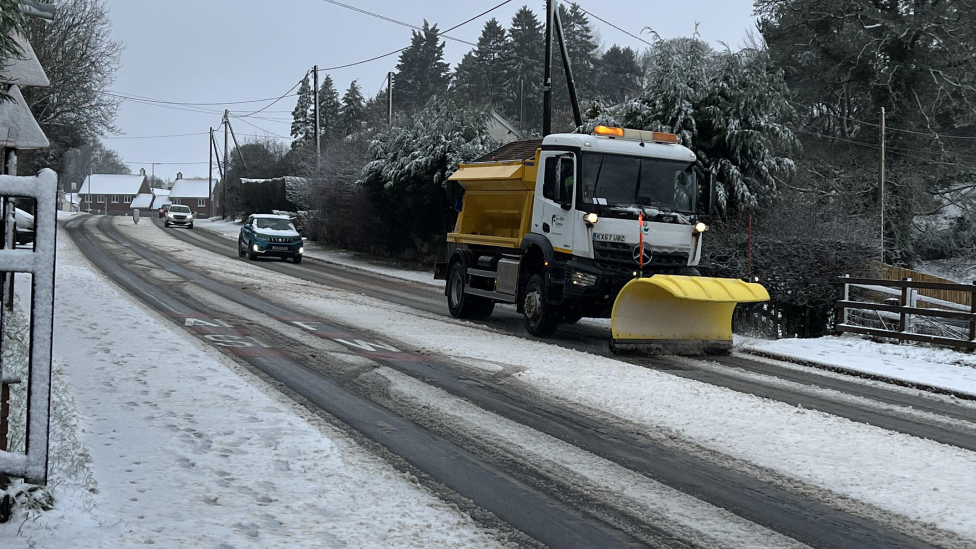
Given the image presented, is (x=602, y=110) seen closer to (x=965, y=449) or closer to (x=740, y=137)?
(x=740, y=137)

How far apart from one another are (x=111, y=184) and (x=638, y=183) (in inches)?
6311

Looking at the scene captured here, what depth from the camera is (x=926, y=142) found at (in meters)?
35.5

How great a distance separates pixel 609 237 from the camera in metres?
13.0

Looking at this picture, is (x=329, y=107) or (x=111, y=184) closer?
(x=329, y=107)

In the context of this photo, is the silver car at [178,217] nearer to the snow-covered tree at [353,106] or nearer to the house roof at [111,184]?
the snow-covered tree at [353,106]

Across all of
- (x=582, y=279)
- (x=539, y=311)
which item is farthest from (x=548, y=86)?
(x=582, y=279)

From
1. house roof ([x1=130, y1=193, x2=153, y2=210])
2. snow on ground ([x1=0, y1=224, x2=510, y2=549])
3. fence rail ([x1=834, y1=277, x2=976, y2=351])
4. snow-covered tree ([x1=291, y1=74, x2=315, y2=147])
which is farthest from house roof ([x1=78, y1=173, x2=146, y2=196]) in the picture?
snow on ground ([x1=0, y1=224, x2=510, y2=549])

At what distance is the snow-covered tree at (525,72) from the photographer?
80000 millimetres

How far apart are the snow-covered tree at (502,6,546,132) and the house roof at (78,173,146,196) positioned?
9754 cm

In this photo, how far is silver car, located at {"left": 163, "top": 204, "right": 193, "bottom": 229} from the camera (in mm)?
60594

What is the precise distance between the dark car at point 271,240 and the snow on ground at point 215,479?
23808 mm

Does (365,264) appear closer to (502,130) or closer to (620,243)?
(620,243)

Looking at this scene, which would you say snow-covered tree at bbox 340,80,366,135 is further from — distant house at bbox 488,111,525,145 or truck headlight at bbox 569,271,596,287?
truck headlight at bbox 569,271,596,287

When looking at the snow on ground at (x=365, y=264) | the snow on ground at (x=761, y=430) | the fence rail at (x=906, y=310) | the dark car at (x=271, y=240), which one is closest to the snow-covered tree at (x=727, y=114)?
the fence rail at (x=906, y=310)
